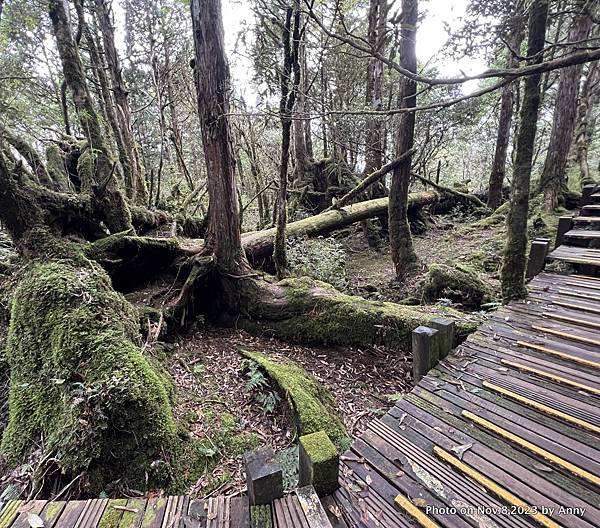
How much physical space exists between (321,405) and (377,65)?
11.6 metres

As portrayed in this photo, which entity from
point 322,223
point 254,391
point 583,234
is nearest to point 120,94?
point 322,223

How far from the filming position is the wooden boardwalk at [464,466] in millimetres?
2258

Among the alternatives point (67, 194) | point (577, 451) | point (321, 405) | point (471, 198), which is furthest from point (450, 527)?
point (471, 198)

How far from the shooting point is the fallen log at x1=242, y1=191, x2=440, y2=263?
8.41 meters

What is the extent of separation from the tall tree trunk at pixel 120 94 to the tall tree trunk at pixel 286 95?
4.92 m

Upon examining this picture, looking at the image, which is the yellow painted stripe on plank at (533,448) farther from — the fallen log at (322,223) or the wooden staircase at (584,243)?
the fallen log at (322,223)

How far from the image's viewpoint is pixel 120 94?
9203mm

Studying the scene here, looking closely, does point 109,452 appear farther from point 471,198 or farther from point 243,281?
point 471,198

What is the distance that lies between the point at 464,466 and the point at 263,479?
1582 mm

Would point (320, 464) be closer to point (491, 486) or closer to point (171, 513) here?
point (171, 513)

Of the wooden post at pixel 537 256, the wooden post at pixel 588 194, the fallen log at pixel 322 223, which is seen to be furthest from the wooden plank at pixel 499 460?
the wooden post at pixel 588 194

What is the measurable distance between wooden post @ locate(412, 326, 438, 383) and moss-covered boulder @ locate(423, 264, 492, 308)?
3.05m

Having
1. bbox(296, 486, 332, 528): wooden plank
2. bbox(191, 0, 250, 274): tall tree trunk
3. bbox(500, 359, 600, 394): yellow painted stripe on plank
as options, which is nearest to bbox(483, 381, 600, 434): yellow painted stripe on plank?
bbox(500, 359, 600, 394): yellow painted stripe on plank

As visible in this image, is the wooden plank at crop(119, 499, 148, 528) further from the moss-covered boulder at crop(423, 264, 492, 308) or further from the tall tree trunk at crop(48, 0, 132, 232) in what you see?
the moss-covered boulder at crop(423, 264, 492, 308)
